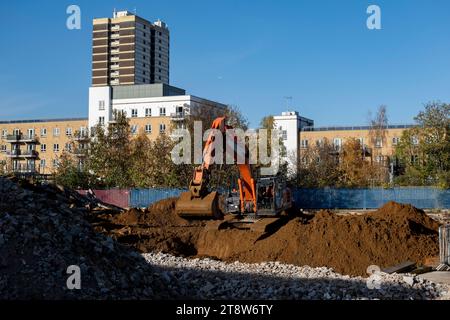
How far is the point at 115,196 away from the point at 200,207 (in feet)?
110

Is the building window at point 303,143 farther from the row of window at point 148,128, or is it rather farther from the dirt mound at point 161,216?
the dirt mound at point 161,216

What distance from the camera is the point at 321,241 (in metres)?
19.2

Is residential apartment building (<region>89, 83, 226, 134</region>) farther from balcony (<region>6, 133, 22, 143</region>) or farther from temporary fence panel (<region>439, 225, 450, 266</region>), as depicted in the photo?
temporary fence panel (<region>439, 225, 450, 266</region>)

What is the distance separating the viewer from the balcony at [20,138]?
94.5 metres

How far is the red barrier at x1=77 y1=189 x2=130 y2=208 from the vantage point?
2045 inches

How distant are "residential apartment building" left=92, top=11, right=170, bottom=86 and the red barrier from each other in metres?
81.1

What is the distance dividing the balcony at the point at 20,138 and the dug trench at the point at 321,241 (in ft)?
247

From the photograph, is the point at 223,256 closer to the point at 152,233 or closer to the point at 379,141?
the point at 152,233

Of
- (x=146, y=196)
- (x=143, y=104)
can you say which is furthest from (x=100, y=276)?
(x=143, y=104)

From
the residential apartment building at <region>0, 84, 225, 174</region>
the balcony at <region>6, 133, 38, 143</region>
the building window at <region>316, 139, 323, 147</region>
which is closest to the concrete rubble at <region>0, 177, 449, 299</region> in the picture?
the residential apartment building at <region>0, 84, 225, 174</region>

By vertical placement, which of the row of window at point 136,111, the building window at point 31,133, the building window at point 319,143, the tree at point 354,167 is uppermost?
the row of window at point 136,111

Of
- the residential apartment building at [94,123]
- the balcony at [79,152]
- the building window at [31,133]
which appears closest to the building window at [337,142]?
the residential apartment building at [94,123]

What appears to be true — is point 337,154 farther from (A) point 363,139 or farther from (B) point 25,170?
(B) point 25,170
